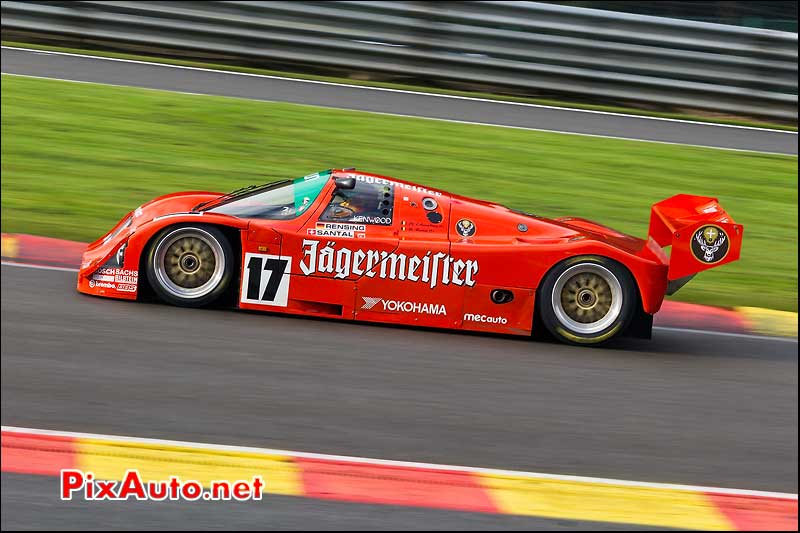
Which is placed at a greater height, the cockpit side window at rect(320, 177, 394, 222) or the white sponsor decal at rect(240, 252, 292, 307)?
the cockpit side window at rect(320, 177, 394, 222)

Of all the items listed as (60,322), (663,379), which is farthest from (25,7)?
(663,379)

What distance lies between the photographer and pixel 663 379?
7.57 metres

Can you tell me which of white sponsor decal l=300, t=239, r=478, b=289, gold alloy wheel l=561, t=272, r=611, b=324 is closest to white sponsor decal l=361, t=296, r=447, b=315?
white sponsor decal l=300, t=239, r=478, b=289

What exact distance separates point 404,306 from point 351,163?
481 cm

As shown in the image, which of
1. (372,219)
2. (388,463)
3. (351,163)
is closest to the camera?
(388,463)

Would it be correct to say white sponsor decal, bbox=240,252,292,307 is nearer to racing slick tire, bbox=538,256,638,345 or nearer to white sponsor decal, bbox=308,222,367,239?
white sponsor decal, bbox=308,222,367,239

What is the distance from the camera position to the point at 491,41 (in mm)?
15008

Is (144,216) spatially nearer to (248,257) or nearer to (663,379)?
(248,257)

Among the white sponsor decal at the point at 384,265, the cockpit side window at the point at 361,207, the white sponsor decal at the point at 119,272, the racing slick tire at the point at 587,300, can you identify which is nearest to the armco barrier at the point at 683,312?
the white sponsor decal at the point at 119,272

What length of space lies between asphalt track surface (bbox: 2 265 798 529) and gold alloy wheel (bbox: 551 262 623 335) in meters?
0.21

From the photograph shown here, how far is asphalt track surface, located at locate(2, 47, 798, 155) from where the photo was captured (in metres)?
14.2

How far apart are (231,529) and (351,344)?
2.72 meters

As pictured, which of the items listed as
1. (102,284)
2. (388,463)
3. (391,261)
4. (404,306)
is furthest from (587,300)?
(102,284)

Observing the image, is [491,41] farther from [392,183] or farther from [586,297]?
[586,297]
